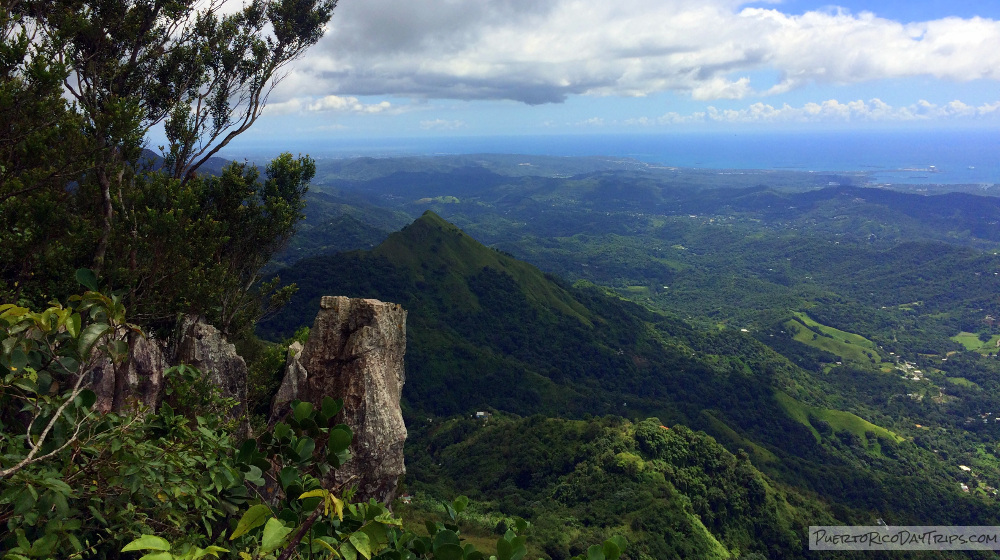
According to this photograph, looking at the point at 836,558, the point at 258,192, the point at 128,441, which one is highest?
the point at 258,192

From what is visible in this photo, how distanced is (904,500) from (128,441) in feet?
393

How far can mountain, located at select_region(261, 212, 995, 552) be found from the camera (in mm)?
92438

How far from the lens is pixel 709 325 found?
7269 inches

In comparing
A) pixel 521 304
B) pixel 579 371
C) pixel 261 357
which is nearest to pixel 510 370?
pixel 579 371

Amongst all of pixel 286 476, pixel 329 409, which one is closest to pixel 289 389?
pixel 329 409

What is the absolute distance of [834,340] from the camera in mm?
173500

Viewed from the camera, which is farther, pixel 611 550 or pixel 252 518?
pixel 611 550

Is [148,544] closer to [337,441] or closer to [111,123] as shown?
[337,441]

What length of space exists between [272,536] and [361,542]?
2.14ft

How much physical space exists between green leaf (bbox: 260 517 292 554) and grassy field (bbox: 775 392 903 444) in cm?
13630

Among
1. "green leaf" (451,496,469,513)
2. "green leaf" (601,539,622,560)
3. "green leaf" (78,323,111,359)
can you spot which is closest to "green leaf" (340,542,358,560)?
"green leaf" (451,496,469,513)

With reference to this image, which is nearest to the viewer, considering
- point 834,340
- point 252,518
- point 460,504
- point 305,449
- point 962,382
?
point 252,518

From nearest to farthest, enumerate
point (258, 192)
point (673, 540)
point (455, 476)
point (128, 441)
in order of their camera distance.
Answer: point (128, 441) → point (258, 192) → point (673, 540) → point (455, 476)

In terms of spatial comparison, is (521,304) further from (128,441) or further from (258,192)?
(128,441)
